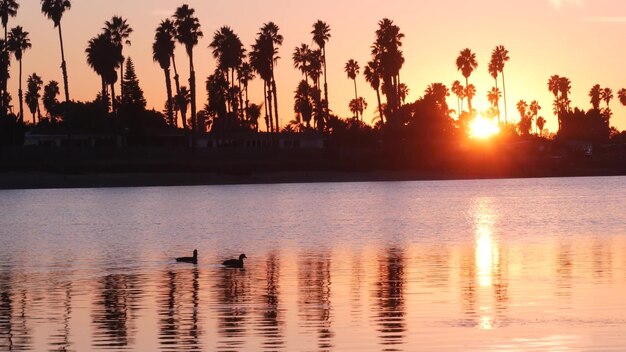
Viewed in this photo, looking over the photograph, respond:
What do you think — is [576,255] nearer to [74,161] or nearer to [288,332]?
[288,332]

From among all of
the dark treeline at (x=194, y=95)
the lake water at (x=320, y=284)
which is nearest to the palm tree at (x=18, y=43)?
the dark treeline at (x=194, y=95)

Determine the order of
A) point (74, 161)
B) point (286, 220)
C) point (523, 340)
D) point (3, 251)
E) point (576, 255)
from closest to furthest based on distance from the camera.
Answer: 1. point (523, 340)
2. point (576, 255)
3. point (3, 251)
4. point (286, 220)
5. point (74, 161)

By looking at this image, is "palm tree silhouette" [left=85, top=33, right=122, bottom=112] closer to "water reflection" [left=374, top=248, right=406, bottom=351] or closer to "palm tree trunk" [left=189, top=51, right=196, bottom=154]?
"palm tree trunk" [left=189, top=51, right=196, bottom=154]

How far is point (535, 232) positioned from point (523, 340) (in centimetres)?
3934

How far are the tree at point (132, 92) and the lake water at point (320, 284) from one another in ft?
270

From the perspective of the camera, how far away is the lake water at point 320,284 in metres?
27.8

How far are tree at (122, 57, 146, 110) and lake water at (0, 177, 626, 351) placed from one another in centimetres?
8234

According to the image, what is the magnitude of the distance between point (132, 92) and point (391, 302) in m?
150

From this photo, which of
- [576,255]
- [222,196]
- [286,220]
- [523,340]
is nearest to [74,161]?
[222,196]

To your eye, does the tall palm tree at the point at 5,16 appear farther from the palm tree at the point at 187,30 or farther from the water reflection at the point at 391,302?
the water reflection at the point at 391,302

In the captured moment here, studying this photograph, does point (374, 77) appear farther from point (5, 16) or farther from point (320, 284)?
point (320, 284)

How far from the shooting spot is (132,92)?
18025 centimetres

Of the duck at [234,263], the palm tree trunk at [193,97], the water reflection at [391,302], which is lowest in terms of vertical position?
the water reflection at [391,302]

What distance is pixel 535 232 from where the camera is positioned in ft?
215
